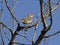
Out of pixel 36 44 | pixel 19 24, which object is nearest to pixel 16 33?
pixel 19 24

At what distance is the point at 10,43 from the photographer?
14.3 feet

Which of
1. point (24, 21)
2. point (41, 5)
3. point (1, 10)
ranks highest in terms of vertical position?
point (41, 5)

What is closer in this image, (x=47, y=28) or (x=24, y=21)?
(x=47, y=28)

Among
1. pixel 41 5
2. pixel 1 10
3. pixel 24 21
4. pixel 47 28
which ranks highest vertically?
pixel 41 5

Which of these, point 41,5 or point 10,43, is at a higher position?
point 41,5

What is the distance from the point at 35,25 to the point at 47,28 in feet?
1.49

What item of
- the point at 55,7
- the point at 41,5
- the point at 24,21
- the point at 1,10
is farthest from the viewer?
the point at 24,21

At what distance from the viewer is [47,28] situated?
3.83 m

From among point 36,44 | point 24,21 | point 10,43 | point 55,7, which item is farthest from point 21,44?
point 24,21

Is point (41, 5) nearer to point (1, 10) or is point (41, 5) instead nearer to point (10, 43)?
point (10, 43)

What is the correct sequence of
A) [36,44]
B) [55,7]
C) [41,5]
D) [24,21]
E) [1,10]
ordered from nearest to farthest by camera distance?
[41,5] < [36,44] < [55,7] < [1,10] < [24,21]

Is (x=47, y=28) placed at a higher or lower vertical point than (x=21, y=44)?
higher

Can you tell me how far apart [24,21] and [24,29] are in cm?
102

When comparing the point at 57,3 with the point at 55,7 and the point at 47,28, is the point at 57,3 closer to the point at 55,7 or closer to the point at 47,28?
the point at 55,7
